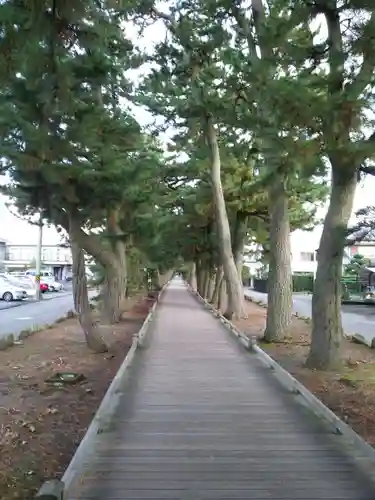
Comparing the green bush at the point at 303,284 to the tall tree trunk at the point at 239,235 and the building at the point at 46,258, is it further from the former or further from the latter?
the building at the point at 46,258

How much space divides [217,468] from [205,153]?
16.6 m

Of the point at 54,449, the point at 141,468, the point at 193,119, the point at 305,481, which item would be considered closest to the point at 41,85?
the point at 54,449

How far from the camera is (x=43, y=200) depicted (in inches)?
506

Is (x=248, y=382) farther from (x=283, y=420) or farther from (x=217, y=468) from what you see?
(x=217, y=468)

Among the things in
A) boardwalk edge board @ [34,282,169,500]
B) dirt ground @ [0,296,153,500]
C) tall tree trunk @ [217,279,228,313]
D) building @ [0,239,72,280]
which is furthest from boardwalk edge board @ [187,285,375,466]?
building @ [0,239,72,280]

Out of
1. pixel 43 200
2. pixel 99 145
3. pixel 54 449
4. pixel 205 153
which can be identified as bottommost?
pixel 54 449

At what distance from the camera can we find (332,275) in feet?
32.7

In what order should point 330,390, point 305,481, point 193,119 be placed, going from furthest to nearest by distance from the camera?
point 193,119
point 330,390
point 305,481

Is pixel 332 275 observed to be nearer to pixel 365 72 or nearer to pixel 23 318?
pixel 365 72

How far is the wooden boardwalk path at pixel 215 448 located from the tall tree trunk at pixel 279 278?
4.83m

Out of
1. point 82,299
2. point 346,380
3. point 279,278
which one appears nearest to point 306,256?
point 279,278

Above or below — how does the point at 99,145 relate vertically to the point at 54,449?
above

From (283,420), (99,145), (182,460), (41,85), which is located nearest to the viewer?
(182,460)

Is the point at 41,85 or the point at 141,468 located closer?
the point at 141,468
